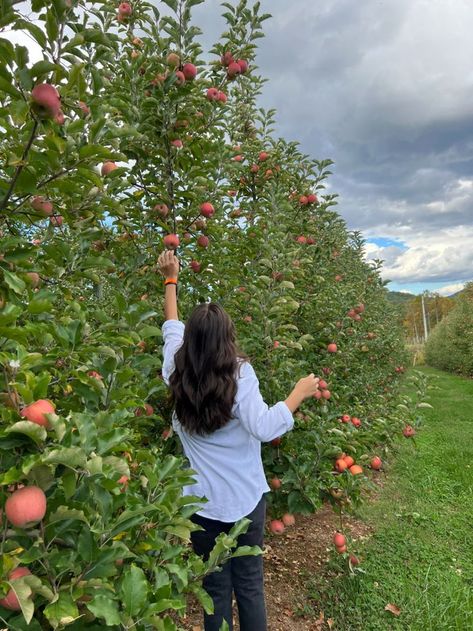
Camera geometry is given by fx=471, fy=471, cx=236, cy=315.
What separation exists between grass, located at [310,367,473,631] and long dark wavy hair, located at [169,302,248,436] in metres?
1.94

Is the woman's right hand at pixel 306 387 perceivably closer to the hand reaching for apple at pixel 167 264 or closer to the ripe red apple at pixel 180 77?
the hand reaching for apple at pixel 167 264

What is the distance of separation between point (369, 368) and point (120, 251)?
466 centimetres

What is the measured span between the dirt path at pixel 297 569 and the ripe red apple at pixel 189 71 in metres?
3.36

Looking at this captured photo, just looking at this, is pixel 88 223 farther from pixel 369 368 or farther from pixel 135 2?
pixel 369 368

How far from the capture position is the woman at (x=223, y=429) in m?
2.04

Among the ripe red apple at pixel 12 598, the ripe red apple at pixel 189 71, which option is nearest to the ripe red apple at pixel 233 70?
the ripe red apple at pixel 189 71

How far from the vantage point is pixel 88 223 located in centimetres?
212

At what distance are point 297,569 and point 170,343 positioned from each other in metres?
2.48

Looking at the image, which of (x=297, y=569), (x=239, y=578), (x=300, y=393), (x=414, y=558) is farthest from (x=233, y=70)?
(x=414, y=558)

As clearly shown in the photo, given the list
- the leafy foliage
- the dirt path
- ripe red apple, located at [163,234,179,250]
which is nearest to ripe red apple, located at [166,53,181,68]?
the leafy foliage

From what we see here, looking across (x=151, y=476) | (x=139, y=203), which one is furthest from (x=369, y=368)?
(x=151, y=476)

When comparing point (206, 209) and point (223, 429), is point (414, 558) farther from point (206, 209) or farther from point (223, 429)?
point (206, 209)

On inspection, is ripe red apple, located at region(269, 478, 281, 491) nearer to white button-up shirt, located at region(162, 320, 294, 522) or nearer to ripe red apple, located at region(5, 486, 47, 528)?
white button-up shirt, located at region(162, 320, 294, 522)

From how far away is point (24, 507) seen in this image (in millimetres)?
924
